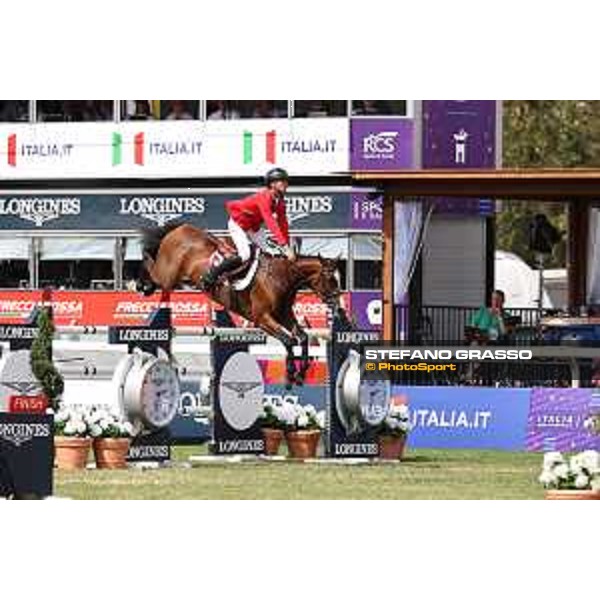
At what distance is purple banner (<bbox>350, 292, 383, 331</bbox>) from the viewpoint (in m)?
28.1

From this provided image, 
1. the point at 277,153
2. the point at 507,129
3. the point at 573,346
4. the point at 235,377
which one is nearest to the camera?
the point at 235,377

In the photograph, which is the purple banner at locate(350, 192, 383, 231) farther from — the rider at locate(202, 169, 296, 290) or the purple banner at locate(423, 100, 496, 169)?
the rider at locate(202, 169, 296, 290)

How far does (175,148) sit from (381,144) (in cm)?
258

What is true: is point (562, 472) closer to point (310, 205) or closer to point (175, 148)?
point (310, 205)

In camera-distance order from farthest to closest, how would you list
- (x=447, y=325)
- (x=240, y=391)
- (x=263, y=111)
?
1. (x=263, y=111)
2. (x=447, y=325)
3. (x=240, y=391)

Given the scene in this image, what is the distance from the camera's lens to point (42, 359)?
2109cm

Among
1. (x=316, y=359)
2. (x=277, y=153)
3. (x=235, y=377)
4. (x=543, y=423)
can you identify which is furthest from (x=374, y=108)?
(x=235, y=377)

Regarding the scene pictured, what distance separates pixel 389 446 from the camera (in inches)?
777

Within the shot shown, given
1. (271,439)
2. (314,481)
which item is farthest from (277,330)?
(314,481)

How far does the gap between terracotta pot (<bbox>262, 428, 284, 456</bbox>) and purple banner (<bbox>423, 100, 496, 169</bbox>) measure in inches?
388
